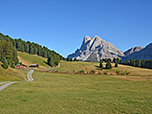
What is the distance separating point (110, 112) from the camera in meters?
15.0

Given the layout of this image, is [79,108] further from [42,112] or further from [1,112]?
[1,112]

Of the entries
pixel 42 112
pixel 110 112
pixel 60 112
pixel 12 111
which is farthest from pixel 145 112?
pixel 12 111

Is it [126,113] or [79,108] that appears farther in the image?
[79,108]

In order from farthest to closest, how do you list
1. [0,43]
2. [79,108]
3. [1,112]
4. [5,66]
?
[0,43] → [5,66] → [79,108] → [1,112]

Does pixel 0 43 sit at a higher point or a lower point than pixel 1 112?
higher

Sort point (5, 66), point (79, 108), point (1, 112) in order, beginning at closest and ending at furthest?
point (1, 112)
point (79, 108)
point (5, 66)

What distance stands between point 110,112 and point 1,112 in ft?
33.8

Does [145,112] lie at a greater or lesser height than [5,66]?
lesser

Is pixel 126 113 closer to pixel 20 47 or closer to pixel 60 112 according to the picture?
pixel 60 112

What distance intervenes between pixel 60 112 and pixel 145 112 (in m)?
8.29

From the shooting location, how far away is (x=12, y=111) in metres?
14.7

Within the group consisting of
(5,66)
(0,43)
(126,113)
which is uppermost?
(0,43)

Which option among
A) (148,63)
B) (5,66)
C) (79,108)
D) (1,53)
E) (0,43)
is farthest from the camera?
(148,63)

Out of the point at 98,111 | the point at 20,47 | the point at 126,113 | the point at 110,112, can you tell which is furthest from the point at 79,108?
the point at 20,47
